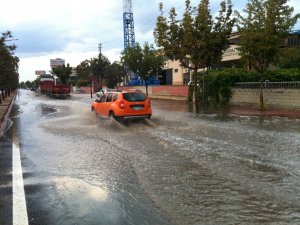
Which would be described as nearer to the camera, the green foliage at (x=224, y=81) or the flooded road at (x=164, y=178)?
the flooded road at (x=164, y=178)

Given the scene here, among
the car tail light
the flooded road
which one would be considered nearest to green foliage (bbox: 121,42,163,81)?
the car tail light

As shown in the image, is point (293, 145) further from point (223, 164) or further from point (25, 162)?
point (25, 162)

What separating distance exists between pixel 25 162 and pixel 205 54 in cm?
1651

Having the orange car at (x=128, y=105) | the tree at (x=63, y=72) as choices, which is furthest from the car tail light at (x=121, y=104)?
the tree at (x=63, y=72)

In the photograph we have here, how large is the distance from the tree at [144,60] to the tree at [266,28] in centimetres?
2350

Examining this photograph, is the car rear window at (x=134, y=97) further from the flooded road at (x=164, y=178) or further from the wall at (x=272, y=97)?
the wall at (x=272, y=97)

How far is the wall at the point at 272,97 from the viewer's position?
2354cm

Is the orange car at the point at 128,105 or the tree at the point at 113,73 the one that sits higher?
the tree at the point at 113,73

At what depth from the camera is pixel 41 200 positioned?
638 cm

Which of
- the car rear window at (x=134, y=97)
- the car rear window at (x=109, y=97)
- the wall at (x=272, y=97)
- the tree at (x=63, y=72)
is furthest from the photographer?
the tree at (x=63, y=72)

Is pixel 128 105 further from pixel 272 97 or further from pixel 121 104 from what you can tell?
pixel 272 97

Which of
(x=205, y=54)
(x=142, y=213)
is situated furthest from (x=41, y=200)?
(x=205, y=54)

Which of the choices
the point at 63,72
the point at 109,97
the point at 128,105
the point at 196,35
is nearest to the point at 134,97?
the point at 128,105

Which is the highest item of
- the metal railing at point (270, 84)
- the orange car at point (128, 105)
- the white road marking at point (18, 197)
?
the metal railing at point (270, 84)
